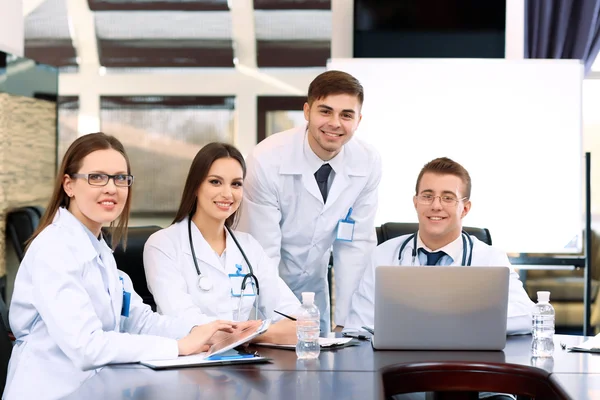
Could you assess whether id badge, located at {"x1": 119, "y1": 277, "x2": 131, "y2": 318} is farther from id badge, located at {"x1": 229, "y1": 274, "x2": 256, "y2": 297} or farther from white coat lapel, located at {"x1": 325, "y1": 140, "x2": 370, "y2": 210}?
white coat lapel, located at {"x1": 325, "y1": 140, "x2": 370, "y2": 210}

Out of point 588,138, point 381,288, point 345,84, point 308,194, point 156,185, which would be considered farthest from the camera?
point 588,138

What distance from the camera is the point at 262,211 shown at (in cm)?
306

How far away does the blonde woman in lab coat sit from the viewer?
250 centimetres

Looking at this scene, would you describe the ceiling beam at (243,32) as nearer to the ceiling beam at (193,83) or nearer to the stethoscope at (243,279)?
the ceiling beam at (193,83)

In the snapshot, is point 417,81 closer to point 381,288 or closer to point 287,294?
point 287,294

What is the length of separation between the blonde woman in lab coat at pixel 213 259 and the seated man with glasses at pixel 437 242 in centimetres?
26

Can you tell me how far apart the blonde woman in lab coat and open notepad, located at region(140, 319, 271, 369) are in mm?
397

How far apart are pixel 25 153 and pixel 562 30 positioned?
3.40 metres

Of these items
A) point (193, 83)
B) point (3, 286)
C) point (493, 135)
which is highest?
point (193, 83)

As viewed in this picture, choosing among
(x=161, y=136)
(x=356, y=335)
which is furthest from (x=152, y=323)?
(x=161, y=136)

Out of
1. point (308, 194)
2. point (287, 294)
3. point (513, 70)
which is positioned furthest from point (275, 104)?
point (287, 294)

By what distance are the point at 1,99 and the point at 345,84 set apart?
2375 millimetres

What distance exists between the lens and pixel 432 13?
4809 millimetres

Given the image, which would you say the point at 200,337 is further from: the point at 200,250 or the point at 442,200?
the point at 442,200
